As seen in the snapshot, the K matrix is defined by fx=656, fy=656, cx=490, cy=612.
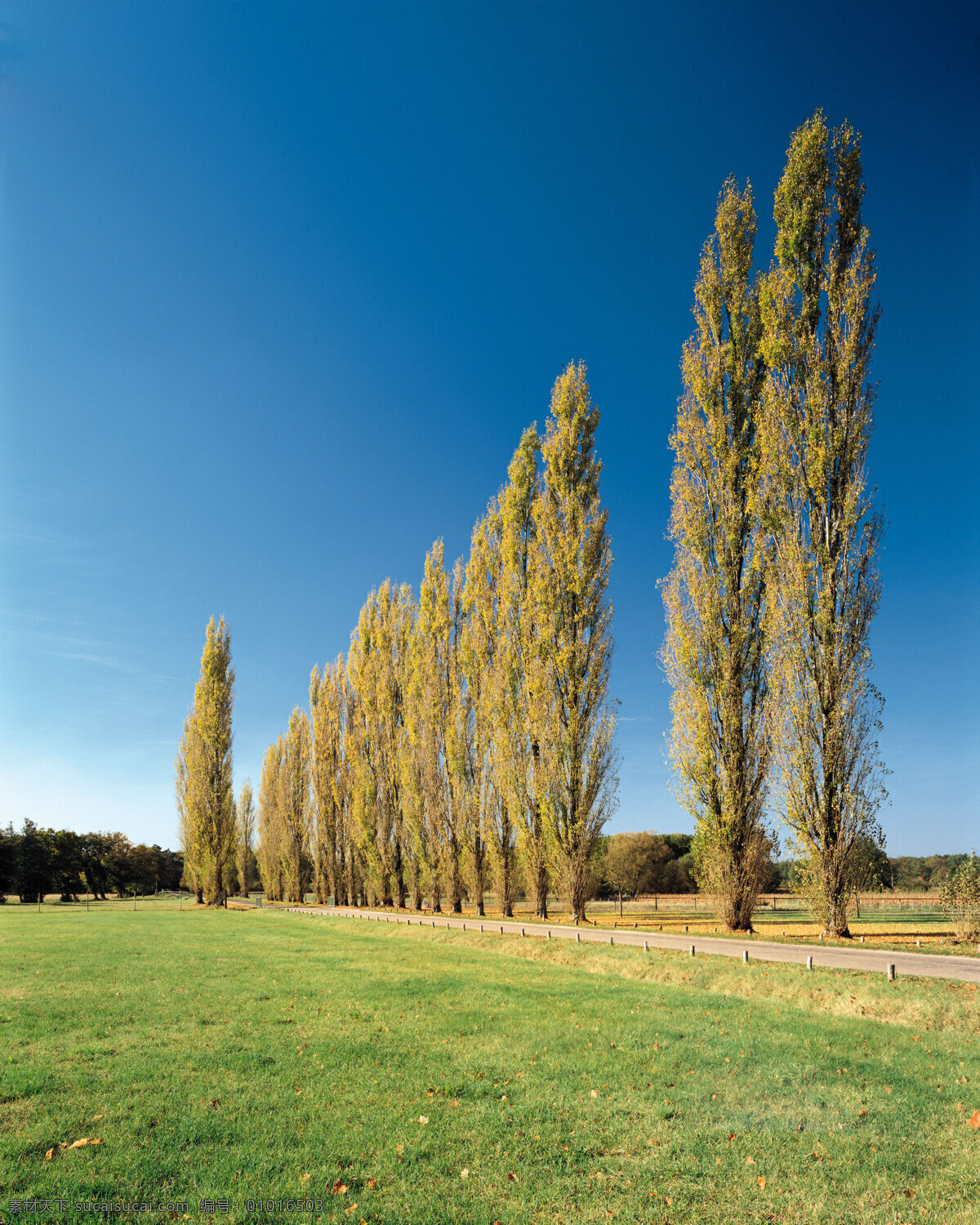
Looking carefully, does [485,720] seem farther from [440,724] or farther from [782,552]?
[782,552]

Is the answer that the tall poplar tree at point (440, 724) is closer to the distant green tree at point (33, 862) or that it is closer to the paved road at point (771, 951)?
the paved road at point (771, 951)

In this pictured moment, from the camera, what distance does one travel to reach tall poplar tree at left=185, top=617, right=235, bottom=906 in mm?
45656

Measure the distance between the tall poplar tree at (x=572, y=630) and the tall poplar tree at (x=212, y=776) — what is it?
98.2 ft

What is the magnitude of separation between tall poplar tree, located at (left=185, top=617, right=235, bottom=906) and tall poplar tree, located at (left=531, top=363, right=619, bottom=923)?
98.2 ft

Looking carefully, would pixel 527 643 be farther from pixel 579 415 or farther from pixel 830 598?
pixel 830 598

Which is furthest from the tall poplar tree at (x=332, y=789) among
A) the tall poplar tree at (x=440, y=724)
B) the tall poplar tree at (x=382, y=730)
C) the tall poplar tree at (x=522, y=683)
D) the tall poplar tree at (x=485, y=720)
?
the tall poplar tree at (x=522, y=683)

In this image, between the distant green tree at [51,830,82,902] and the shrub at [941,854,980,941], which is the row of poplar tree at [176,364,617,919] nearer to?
the shrub at [941,854,980,941]

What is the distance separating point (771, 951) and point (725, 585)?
1052 centimetres

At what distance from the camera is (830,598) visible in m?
19.3

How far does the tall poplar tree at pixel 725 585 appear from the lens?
66.3ft

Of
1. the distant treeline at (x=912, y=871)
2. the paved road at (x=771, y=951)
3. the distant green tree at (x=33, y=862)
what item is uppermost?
the paved road at (x=771, y=951)

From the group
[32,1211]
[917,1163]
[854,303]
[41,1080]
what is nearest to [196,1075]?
[41,1080]

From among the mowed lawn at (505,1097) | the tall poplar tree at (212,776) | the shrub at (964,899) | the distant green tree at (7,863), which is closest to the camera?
the mowed lawn at (505,1097)

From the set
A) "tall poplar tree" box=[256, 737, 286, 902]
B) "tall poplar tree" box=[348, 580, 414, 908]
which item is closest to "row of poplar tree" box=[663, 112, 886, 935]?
"tall poplar tree" box=[348, 580, 414, 908]
